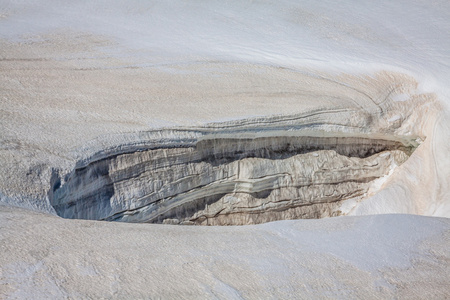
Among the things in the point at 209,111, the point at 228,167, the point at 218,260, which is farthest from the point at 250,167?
the point at 218,260

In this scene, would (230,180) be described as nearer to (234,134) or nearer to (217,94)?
(234,134)

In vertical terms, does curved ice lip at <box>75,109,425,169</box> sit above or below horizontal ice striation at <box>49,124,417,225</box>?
above

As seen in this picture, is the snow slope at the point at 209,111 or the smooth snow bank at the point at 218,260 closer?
the smooth snow bank at the point at 218,260

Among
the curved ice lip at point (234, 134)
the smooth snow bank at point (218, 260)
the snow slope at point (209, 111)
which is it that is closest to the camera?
the smooth snow bank at point (218, 260)

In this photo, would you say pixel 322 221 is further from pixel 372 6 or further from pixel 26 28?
pixel 372 6

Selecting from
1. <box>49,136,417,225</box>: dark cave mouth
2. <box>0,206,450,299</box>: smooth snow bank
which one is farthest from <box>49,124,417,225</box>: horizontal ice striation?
<box>0,206,450,299</box>: smooth snow bank

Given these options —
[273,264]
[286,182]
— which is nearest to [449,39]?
[286,182]

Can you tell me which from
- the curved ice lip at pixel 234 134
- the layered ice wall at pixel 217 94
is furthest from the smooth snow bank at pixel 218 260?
the curved ice lip at pixel 234 134

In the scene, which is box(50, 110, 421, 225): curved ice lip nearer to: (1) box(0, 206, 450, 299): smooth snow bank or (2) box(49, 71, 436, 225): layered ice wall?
(2) box(49, 71, 436, 225): layered ice wall

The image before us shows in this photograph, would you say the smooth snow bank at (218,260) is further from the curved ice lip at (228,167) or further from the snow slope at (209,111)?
the curved ice lip at (228,167)
